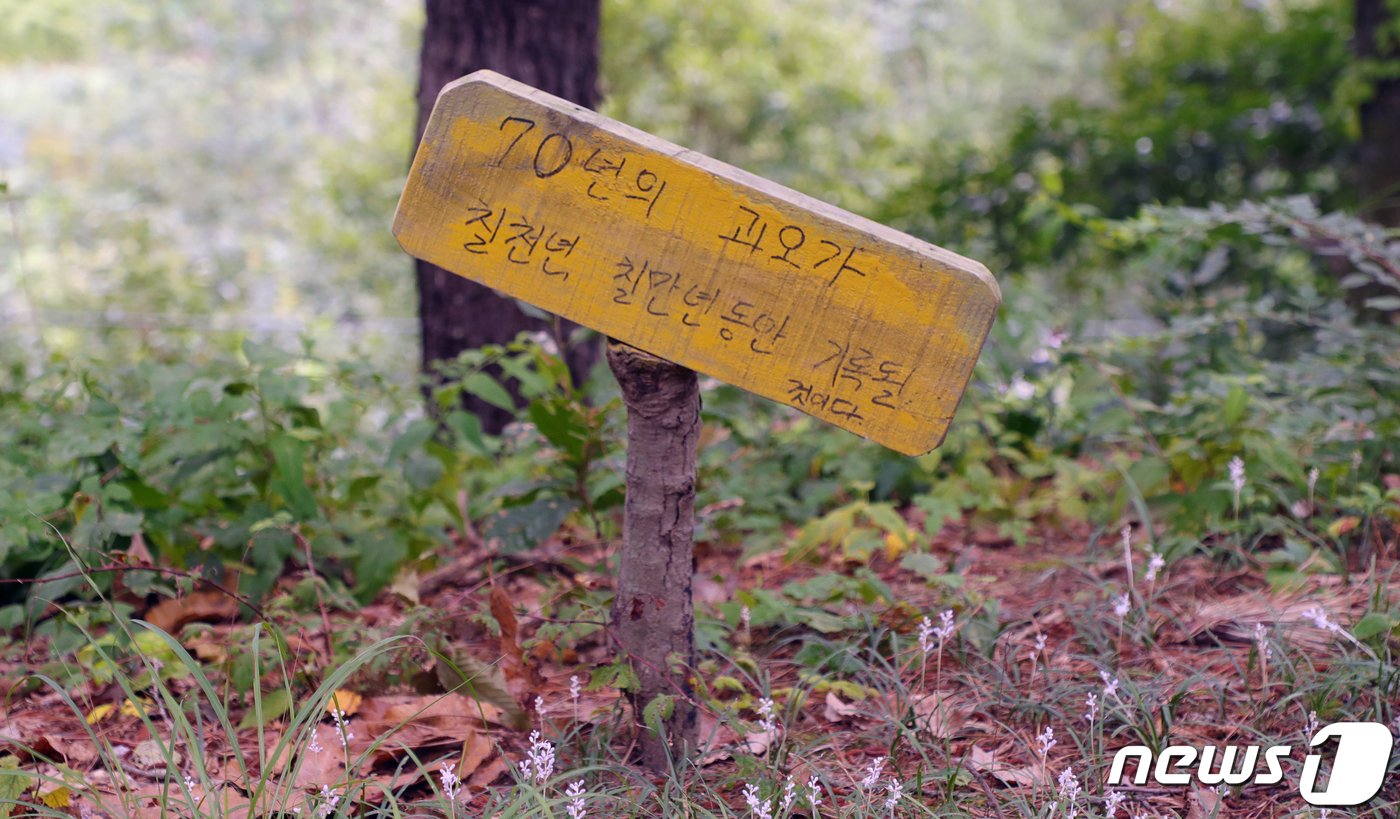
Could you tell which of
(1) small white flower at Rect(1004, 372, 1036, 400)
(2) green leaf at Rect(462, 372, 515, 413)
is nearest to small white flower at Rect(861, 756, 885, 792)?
(2) green leaf at Rect(462, 372, 515, 413)

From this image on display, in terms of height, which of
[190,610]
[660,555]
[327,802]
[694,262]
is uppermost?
[694,262]

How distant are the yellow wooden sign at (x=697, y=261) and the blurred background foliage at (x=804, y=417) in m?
0.86

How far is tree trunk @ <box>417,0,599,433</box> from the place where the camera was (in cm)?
361

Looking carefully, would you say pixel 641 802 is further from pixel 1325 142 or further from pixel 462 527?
Answer: pixel 1325 142

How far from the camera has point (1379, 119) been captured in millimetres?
4914

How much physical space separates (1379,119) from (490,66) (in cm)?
394

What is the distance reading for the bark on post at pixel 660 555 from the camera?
1732 mm

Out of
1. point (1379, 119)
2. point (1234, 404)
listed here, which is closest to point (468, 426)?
point (1234, 404)

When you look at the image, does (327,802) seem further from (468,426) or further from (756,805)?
(468,426)

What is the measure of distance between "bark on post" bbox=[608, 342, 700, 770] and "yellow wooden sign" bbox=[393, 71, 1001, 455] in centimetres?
15

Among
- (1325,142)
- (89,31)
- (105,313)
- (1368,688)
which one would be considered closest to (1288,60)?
(1325,142)

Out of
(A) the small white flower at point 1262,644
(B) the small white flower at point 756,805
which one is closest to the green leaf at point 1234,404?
(A) the small white flower at point 1262,644

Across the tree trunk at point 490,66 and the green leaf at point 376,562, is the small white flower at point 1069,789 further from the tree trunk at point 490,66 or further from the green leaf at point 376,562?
the tree trunk at point 490,66

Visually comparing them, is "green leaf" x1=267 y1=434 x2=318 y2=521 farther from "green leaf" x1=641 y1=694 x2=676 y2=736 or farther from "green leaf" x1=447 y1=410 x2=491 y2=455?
"green leaf" x1=641 y1=694 x2=676 y2=736
